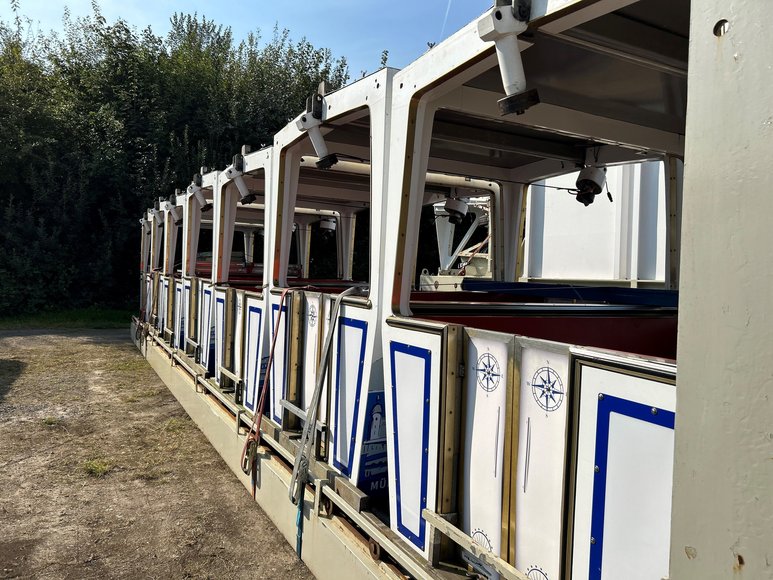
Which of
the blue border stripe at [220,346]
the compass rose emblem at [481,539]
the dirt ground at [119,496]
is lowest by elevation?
the dirt ground at [119,496]

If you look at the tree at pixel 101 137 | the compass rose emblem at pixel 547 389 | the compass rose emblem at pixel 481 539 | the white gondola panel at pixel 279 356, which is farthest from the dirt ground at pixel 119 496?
the tree at pixel 101 137

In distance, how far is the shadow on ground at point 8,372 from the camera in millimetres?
7784

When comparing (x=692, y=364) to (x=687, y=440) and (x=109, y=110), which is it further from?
(x=109, y=110)

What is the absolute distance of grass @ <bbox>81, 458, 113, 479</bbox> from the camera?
4.94 m

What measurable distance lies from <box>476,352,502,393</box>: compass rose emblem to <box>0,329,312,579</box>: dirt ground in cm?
184

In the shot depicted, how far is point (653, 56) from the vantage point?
271 cm

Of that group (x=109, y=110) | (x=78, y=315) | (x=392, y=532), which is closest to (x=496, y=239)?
(x=392, y=532)

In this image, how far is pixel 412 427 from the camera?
8.48 feet

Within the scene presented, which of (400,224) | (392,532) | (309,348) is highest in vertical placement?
(400,224)

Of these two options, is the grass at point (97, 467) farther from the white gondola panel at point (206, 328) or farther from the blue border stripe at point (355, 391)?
the blue border stripe at point (355, 391)

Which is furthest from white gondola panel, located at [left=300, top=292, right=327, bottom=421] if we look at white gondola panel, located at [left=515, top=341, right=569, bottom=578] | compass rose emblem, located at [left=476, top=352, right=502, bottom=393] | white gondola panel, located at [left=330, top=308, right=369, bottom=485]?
white gondola panel, located at [left=515, top=341, right=569, bottom=578]

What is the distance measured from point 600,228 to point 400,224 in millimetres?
5134

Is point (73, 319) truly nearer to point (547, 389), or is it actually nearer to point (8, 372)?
point (8, 372)

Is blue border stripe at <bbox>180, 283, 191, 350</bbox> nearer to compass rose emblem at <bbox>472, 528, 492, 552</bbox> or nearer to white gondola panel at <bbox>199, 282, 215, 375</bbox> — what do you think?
white gondola panel at <bbox>199, 282, 215, 375</bbox>
